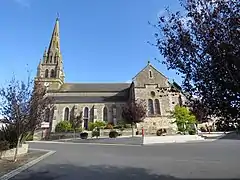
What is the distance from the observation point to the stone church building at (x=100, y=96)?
166ft

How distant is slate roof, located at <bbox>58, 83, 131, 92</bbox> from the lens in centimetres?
6303

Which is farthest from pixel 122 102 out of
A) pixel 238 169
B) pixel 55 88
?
pixel 238 169

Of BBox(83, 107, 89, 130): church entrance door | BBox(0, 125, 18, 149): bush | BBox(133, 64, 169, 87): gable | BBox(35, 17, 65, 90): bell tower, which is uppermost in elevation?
BBox(35, 17, 65, 90): bell tower

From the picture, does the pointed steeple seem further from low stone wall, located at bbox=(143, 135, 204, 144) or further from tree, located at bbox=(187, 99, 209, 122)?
tree, located at bbox=(187, 99, 209, 122)

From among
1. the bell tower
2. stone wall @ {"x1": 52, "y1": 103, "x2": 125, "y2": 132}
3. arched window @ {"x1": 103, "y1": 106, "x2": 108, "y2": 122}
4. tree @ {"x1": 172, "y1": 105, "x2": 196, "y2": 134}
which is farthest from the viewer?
the bell tower

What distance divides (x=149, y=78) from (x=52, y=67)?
27.8 metres

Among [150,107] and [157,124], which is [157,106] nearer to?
[150,107]

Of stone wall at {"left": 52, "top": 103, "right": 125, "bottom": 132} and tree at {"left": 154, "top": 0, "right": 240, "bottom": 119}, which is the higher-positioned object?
stone wall at {"left": 52, "top": 103, "right": 125, "bottom": 132}

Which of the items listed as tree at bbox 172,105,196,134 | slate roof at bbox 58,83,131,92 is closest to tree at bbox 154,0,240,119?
tree at bbox 172,105,196,134

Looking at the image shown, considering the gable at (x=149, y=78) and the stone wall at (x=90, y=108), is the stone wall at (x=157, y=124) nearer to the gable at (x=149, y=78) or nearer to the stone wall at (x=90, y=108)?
the stone wall at (x=90, y=108)

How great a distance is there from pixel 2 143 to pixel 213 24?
13839mm

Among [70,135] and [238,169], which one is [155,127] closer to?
[70,135]

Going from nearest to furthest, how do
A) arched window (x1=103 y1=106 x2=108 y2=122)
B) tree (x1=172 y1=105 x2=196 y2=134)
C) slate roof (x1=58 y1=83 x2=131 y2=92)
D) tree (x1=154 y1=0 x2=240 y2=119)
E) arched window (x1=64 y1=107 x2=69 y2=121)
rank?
1. tree (x1=154 y1=0 x2=240 y2=119)
2. tree (x1=172 y1=105 x2=196 y2=134)
3. arched window (x1=64 y1=107 x2=69 y2=121)
4. arched window (x1=103 y1=106 x2=108 y2=122)
5. slate roof (x1=58 y1=83 x2=131 y2=92)

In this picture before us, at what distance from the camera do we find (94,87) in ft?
Result: 214
